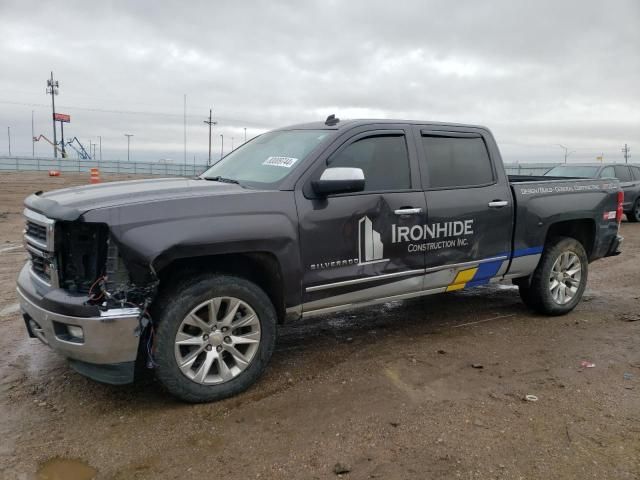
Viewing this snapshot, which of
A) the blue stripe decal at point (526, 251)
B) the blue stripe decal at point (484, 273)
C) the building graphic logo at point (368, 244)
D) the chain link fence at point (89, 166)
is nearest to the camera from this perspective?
the building graphic logo at point (368, 244)

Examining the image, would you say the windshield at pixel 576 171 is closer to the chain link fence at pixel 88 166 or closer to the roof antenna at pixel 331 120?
the roof antenna at pixel 331 120

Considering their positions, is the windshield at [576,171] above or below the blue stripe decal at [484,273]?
above

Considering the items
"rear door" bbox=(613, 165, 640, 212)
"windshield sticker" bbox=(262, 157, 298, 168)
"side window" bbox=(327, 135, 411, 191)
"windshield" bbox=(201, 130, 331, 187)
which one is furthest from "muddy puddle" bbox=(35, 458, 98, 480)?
"rear door" bbox=(613, 165, 640, 212)

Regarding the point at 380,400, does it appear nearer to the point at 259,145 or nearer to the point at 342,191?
the point at 342,191

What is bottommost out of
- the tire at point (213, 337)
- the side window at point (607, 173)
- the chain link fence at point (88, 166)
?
the tire at point (213, 337)

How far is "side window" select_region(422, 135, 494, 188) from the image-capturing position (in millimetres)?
4668

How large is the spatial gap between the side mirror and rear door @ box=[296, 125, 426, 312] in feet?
0.36

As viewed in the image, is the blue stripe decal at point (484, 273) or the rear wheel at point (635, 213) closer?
the blue stripe decal at point (484, 273)

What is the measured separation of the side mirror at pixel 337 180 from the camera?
12.4ft

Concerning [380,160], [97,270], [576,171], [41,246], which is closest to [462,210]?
[380,160]

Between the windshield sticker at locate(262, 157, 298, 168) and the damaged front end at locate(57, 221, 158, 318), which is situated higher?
the windshield sticker at locate(262, 157, 298, 168)

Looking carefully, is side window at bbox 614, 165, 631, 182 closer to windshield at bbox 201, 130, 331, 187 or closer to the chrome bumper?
windshield at bbox 201, 130, 331, 187

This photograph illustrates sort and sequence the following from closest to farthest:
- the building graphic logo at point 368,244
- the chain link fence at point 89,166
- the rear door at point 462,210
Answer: the building graphic logo at point 368,244 → the rear door at point 462,210 → the chain link fence at point 89,166

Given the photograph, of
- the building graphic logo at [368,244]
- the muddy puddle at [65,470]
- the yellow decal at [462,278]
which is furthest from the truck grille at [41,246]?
the yellow decal at [462,278]
